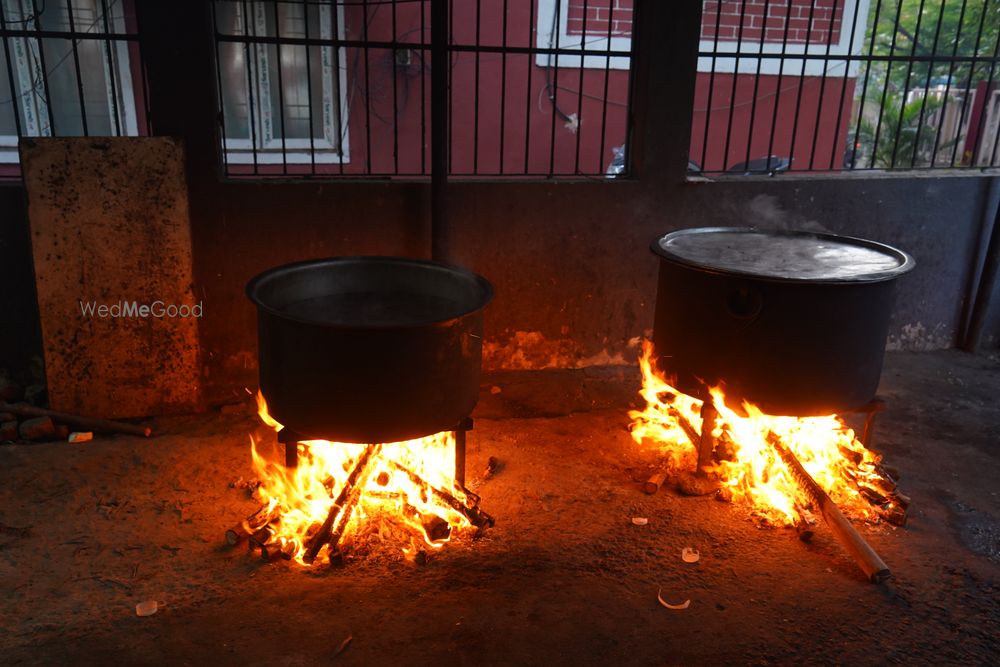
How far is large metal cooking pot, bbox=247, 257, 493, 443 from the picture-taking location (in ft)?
10.2

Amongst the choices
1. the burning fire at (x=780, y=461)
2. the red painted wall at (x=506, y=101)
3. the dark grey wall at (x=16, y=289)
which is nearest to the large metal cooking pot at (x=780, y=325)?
the burning fire at (x=780, y=461)

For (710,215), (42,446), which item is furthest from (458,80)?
(42,446)

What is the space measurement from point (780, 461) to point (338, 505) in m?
2.40

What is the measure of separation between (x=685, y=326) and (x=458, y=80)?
5.68 metres

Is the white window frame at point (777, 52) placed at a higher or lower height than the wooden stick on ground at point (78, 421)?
higher

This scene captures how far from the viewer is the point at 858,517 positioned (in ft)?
13.1

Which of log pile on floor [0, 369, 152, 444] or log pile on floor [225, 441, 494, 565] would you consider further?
log pile on floor [0, 369, 152, 444]

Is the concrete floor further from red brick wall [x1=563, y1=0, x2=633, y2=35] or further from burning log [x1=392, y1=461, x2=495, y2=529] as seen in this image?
red brick wall [x1=563, y1=0, x2=633, y2=35]

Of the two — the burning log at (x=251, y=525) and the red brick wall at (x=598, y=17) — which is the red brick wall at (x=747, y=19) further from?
the burning log at (x=251, y=525)

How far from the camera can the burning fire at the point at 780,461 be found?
4.06m

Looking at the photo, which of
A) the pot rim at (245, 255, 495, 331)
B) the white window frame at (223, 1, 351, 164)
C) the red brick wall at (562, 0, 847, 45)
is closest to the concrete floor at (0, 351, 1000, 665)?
the pot rim at (245, 255, 495, 331)

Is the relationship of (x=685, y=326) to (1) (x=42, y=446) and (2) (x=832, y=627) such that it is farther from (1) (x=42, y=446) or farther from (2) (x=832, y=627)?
(1) (x=42, y=446)

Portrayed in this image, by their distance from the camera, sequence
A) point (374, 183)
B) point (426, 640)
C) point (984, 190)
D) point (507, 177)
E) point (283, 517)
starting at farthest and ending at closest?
point (984, 190), point (507, 177), point (374, 183), point (283, 517), point (426, 640)
